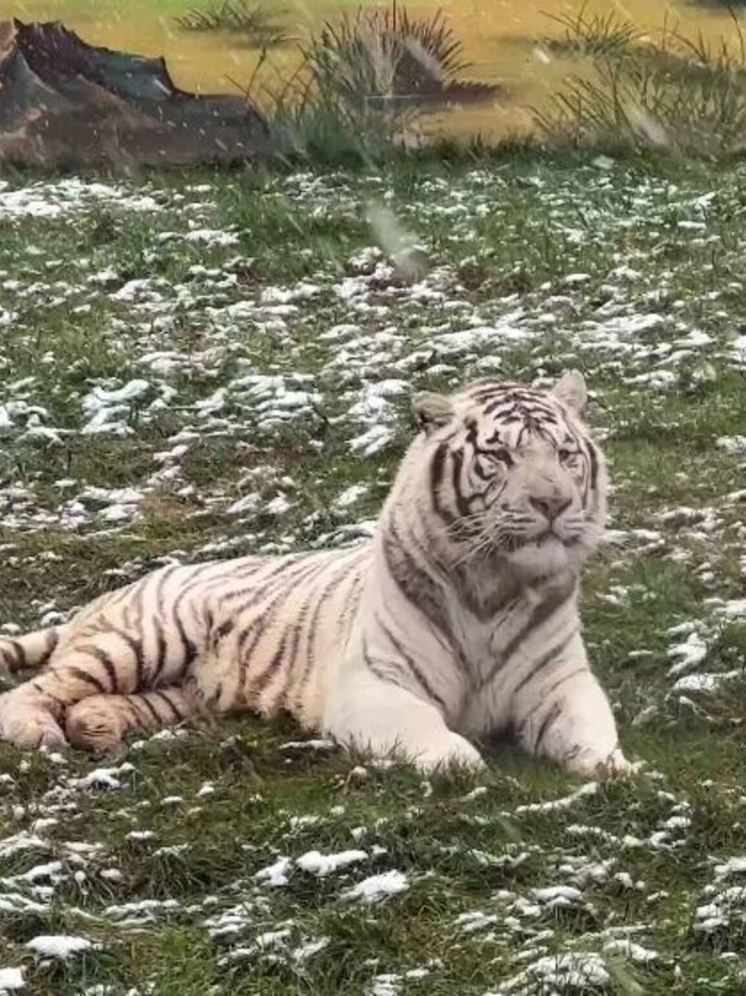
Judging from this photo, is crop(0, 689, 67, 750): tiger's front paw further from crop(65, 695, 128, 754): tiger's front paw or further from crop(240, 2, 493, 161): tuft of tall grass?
crop(240, 2, 493, 161): tuft of tall grass

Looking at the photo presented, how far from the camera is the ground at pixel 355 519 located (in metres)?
4.62

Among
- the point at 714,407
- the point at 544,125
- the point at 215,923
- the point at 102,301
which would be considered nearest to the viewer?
the point at 215,923

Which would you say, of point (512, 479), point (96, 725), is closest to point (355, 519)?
point (96, 725)

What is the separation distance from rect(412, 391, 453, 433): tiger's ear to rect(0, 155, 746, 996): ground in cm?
89

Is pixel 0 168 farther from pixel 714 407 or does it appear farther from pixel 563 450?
pixel 563 450

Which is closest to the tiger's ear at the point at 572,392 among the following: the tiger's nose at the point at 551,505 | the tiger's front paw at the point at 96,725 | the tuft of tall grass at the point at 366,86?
the tiger's nose at the point at 551,505

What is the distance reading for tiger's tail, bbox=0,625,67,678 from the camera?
6715 millimetres

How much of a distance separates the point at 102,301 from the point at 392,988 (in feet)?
27.3

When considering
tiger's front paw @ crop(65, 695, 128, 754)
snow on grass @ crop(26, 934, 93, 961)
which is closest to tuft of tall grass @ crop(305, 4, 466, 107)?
tiger's front paw @ crop(65, 695, 128, 754)

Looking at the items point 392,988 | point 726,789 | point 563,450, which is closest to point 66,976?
point 392,988

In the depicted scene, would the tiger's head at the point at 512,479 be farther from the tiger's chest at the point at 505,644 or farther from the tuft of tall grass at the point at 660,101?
the tuft of tall grass at the point at 660,101

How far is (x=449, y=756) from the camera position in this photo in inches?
218

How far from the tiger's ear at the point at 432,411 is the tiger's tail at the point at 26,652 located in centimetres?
143

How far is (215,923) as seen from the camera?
15.5 feet
